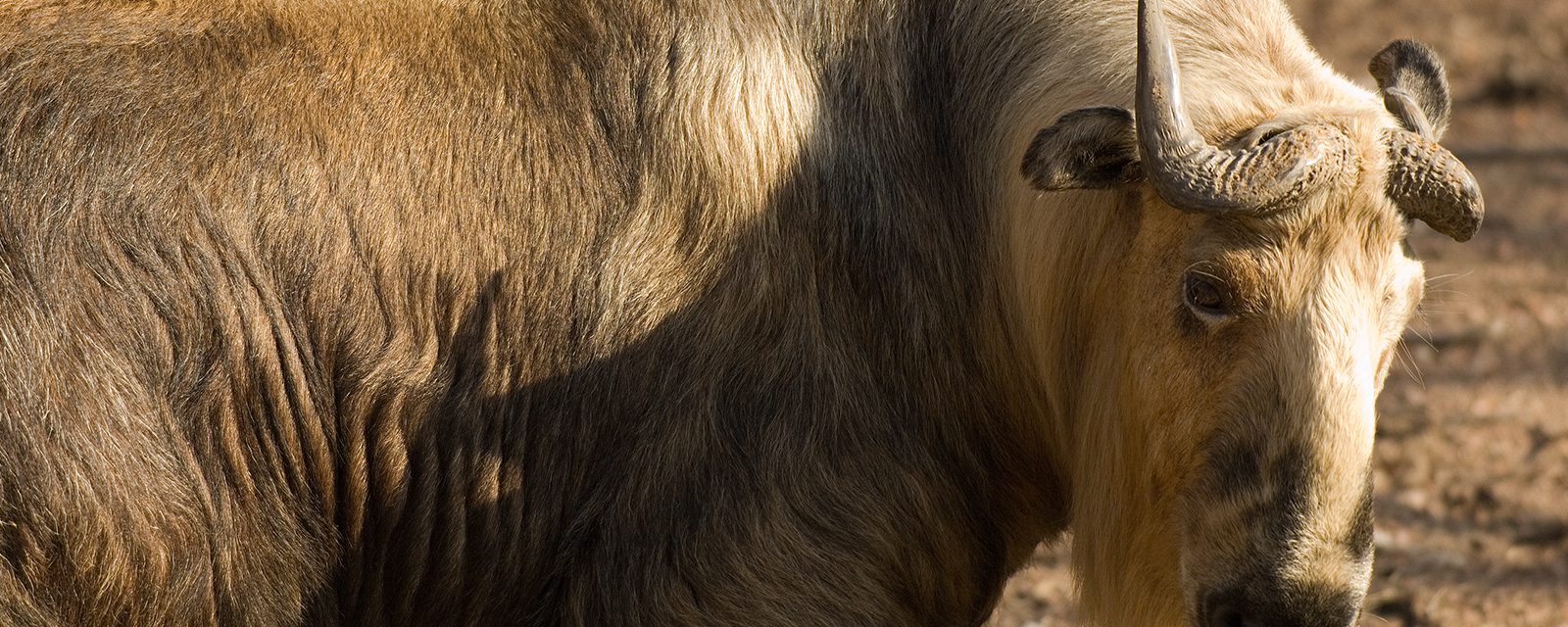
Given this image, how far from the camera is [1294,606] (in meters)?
2.61

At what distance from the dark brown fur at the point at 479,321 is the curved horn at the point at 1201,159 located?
62 centimetres

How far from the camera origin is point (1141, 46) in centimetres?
259

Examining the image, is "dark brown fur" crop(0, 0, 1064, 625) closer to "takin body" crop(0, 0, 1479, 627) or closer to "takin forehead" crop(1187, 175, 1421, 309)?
"takin body" crop(0, 0, 1479, 627)

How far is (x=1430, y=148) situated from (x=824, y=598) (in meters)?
1.33

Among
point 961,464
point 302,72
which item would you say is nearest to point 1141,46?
point 961,464

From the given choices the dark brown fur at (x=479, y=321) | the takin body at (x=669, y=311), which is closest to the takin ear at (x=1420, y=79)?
the takin body at (x=669, y=311)

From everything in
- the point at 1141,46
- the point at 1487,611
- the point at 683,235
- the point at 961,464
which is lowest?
the point at 1487,611

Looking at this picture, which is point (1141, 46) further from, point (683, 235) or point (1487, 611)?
point (1487, 611)

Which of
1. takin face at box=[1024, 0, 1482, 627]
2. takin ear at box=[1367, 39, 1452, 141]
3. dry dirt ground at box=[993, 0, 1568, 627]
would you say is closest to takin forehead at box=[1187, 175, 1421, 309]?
takin face at box=[1024, 0, 1482, 627]

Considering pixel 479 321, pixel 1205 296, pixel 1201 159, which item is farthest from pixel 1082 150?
pixel 479 321

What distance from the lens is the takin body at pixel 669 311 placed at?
2.70m

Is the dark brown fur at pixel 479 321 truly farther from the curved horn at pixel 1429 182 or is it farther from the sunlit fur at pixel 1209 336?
the curved horn at pixel 1429 182

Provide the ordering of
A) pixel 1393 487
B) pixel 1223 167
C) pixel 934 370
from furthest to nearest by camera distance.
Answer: pixel 1393 487
pixel 934 370
pixel 1223 167

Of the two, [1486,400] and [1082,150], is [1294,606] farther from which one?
[1486,400]
